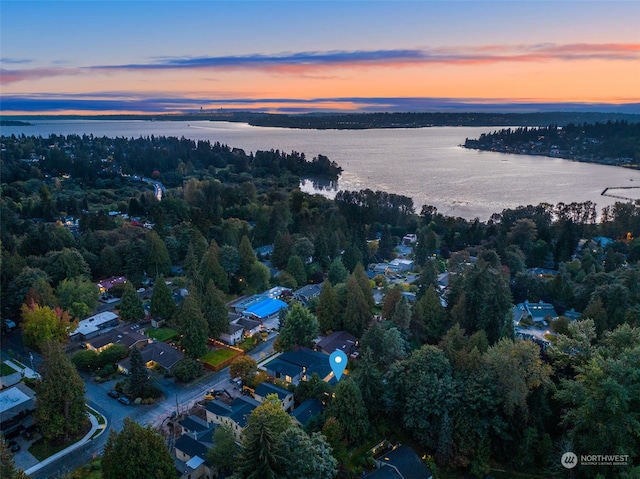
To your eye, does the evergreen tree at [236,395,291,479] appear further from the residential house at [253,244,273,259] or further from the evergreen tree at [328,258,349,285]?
the residential house at [253,244,273,259]

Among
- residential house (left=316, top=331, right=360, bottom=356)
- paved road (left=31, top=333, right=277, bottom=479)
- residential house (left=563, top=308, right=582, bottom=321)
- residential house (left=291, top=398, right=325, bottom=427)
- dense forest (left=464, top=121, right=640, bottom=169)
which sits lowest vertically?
paved road (left=31, top=333, right=277, bottom=479)

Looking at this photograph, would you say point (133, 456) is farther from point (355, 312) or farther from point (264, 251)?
point (264, 251)

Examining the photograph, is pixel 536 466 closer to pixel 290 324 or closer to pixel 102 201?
pixel 290 324

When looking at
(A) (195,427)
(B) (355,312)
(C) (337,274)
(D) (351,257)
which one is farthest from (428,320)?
(A) (195,427)

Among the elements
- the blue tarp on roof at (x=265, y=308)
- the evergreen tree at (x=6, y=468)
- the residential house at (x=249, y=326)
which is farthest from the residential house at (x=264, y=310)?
the evergreen tree at (x=6, y=468)

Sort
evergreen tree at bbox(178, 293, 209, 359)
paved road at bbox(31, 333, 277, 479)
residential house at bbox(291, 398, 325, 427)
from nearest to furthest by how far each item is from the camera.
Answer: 1. paved road at bbox(31, 333, 277, 479)
2. residential house at bbox(291, 398, 325, 427)
3. evergreen tree at bbox(178, 293, 209, 359)

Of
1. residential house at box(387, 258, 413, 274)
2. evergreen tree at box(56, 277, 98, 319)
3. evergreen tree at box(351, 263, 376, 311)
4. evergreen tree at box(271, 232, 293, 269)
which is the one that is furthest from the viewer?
residential house at box(387, 258, 413, 274)

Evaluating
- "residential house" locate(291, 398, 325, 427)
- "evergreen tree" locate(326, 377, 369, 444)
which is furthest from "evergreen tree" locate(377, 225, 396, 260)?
"evergreen tree" locate(326, 377, 369, 444)
